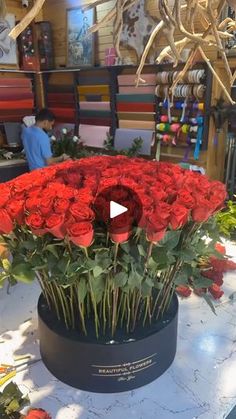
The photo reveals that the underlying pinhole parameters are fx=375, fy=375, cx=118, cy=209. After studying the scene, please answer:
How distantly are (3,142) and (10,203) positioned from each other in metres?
4.12

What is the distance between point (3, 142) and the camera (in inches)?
185

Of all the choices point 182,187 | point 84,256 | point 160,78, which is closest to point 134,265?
point 84,256

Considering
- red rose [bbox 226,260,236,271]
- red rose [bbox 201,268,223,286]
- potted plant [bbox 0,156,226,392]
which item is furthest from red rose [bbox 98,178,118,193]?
red rose [bbox 226,260,236,271]

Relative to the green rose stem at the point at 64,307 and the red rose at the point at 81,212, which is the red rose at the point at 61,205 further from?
the green rose stem at the point at 64,307

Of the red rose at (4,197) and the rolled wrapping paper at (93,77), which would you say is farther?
the rolled wrapping paper at (93,77)

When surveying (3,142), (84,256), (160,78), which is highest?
(160,78)

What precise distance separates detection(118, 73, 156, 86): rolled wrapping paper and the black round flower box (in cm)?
278

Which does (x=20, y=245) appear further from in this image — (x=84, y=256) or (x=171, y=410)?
(x=171, y=410)

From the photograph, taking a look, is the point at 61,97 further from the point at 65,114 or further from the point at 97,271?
the point at 97,271

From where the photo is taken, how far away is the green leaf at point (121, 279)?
2.61ft

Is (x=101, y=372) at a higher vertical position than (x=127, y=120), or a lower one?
lower


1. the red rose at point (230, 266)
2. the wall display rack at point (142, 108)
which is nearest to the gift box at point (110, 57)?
the wall display rack at point (142, 108)

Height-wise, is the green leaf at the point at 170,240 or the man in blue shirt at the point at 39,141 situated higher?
the green leaf at the point at 170,240
